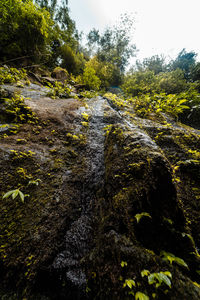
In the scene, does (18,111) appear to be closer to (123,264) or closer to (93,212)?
(93,212)

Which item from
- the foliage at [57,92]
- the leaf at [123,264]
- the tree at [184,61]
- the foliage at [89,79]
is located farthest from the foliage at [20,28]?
the tree at [184,61]

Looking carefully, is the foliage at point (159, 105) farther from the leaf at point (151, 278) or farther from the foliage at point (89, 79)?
the foliage at point (89, 79)

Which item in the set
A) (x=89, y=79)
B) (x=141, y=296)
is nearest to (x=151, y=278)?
(x=141, y=296)

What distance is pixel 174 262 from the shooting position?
1214mm

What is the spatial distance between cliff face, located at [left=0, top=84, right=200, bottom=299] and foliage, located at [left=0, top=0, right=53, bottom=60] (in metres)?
7.13

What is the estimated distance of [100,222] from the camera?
175 cm

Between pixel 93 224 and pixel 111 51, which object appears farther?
pixel 111 51

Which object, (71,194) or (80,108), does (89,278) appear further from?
(80,108)

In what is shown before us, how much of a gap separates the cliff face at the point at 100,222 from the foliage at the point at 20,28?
713cm

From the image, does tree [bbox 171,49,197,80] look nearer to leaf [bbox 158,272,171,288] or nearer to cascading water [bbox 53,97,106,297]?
cascading water [bbox 53,97,106,297]

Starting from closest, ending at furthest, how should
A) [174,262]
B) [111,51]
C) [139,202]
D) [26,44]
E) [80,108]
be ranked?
[174,262], [139,202], [80,108], [26,44], [111,51]

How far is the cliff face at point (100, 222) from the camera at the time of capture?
1176mm

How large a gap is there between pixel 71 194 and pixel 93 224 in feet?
2.13

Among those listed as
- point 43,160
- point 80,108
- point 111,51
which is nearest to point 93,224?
point 43,160
